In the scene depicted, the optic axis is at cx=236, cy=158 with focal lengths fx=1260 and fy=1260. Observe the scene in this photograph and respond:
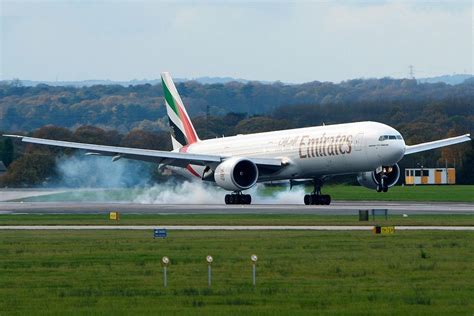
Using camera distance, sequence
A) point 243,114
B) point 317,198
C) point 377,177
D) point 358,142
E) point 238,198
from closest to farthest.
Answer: point 358,142 < point 377,177 < point 317,198 < point 238,198 < point 243,114

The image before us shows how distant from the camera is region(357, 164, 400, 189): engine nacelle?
64.3 m

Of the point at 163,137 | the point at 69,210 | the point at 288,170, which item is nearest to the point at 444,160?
the point at 163,137

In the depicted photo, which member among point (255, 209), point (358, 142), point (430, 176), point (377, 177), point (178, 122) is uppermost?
point (178, 122)

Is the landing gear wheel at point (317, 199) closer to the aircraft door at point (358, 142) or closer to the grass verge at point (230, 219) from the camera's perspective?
the aircraft door at point (358, 142)

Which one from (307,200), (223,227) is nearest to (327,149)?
(307,200)

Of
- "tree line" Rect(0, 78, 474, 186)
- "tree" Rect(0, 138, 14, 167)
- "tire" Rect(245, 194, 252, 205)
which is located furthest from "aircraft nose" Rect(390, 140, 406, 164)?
"tree" Rect(0, 138, 14, 167)

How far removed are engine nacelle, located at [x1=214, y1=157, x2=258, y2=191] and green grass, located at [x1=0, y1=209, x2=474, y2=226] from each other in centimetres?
989

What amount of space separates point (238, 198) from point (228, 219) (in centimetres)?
1607

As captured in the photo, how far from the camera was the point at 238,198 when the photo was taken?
6788 centimetres

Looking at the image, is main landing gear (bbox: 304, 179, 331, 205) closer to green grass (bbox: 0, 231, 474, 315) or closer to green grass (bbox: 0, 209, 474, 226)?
green grass (bbox: 0, 209, 474, 226)

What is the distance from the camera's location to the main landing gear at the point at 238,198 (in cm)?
6769

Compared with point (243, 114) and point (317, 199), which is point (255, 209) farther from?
point (243, 114)

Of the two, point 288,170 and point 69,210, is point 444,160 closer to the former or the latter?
point 288,170

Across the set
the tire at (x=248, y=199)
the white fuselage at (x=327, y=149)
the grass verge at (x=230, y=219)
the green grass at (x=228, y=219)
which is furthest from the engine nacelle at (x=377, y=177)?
the grass verge at (x=230, y=219)
